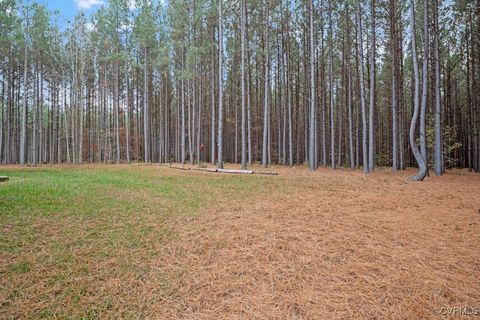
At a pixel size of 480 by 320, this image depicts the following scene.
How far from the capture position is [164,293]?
8.52 feet

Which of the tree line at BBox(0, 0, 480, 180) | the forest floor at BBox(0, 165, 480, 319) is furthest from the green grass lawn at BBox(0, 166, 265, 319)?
the tree line at BBox(0, 0, 480, 180)

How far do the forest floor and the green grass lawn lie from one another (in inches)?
0.6

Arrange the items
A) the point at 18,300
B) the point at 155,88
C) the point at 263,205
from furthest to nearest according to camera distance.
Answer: the point at 155,88
the point at 263,205
the point at 18,300

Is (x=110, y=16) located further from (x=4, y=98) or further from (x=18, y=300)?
(x=18, y=300)

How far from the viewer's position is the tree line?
1487 centimetres

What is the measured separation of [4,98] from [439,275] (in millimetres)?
37229

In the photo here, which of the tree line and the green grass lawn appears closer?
the green grass lawn

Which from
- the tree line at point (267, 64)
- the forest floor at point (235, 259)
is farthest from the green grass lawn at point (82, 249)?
the tree line at point (267, 64)

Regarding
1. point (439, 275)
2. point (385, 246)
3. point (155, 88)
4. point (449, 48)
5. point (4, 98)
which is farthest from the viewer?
point (155, 88)

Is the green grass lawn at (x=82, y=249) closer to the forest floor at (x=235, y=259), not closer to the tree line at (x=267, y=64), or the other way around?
the forest floor at (x=235, y=259)

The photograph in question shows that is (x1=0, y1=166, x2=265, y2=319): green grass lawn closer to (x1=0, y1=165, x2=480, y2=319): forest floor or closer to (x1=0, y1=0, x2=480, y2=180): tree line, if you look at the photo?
(x1=0, y1=165, x2=480, y2=319): forest floor

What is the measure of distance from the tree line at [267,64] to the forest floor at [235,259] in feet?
30.2

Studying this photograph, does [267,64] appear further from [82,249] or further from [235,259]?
[82,249]

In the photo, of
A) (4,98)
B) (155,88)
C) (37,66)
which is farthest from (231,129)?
(4,98)
